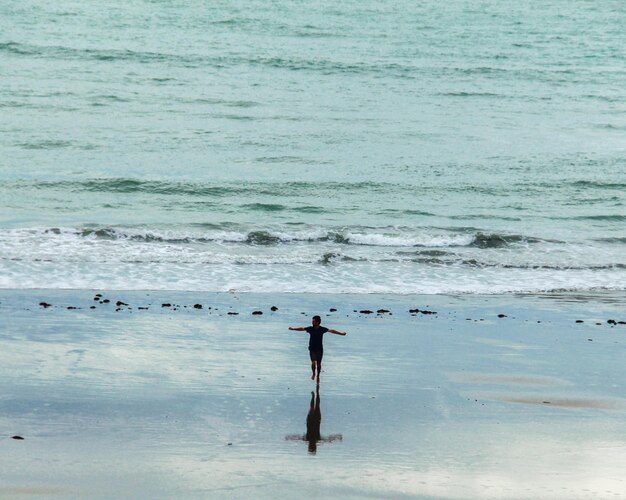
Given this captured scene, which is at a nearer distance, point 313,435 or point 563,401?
point 313,435

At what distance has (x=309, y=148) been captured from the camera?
33.3 meters

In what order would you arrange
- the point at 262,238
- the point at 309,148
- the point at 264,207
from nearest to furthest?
1. the point at 262,238
2. the point at 264,207
3. the point at 309,148

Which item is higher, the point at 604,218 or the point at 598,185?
the point at 598,185

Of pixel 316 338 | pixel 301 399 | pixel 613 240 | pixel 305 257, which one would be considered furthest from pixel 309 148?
pixel 301 399

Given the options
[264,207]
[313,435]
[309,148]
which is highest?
[309,148]

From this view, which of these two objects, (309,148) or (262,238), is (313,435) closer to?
(262,238)

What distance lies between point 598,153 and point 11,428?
94.3 feet

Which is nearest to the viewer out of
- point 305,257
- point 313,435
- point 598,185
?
point 313,435

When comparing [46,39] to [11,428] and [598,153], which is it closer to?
[598,153]

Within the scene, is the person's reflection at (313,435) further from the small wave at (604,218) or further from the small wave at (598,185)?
the small wave at (598,185)

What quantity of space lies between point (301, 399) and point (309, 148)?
21.7 m

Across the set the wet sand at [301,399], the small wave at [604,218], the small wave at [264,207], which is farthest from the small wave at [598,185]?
the wet sand at [301,399]

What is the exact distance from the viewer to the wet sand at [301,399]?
968cm

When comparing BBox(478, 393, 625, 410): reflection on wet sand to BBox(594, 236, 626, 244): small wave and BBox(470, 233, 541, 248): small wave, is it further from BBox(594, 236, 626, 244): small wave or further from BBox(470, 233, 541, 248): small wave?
BBox(594, 236, 626, 244): small wave
